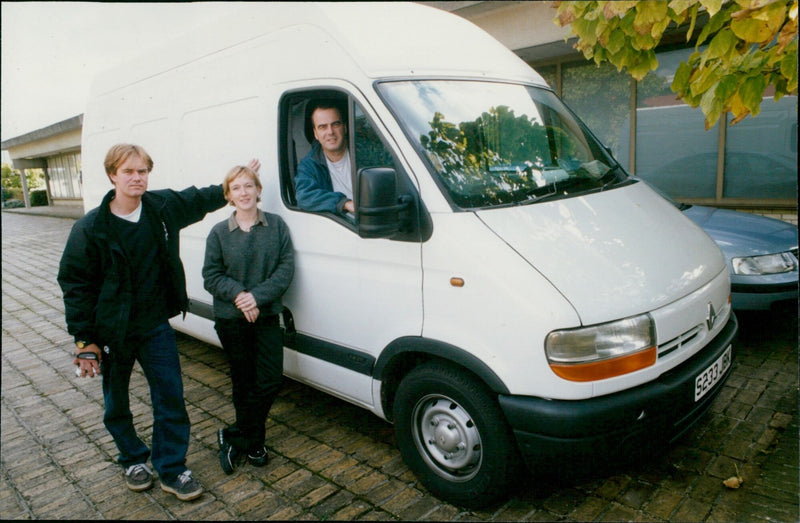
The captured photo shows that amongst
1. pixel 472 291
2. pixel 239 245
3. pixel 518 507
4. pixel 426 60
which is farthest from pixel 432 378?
pixel 426 60

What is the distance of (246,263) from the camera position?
11.6 feet

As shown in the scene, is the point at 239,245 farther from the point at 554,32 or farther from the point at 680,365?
the point at 554,32

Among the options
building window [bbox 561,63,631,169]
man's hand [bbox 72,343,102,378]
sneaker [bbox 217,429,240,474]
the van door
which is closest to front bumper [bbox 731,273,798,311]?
the van door

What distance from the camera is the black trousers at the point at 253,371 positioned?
3.57 meters

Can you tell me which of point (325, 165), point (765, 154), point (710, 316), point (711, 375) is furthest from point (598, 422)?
point (765, 154)

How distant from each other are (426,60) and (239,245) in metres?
1.54

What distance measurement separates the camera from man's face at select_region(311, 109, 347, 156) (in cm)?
360

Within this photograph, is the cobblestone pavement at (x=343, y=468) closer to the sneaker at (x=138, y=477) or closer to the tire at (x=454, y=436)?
the sneaker at (x=138, y=477)

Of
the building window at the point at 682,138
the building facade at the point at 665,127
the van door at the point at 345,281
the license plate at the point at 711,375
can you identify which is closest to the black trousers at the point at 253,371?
the van door at the point at 345,281

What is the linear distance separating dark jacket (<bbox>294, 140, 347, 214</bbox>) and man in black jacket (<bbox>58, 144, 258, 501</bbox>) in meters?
0.77

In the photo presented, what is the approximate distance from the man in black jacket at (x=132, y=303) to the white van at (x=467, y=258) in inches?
30.0

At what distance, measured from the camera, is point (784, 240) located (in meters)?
5.02

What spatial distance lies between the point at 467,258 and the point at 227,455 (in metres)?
1.98

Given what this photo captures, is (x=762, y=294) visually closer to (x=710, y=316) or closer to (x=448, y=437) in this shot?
(x=710, y=316)
